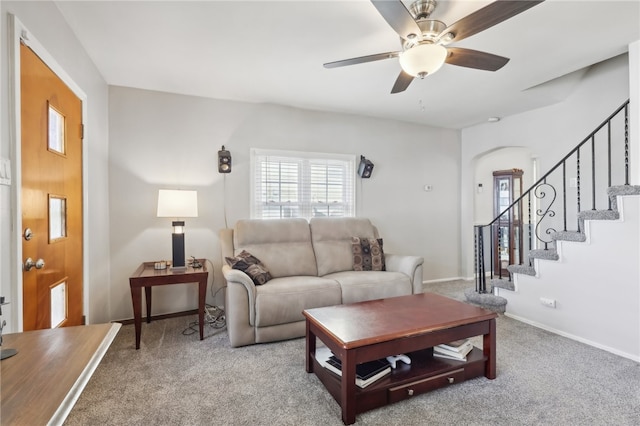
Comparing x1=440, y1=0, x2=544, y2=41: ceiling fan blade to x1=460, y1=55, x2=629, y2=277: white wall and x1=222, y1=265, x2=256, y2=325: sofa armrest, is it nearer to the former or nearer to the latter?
x1=222, y1=265, x2=256, y2=325: sofa armrest

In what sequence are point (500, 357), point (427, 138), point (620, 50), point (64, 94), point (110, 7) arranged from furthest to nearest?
1. point (427, 138)
2. point (620, 50)
3. point (500, 357)
4. point (64, 94)
5. point (110, 7)

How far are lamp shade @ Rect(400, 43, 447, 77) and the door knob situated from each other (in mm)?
2454

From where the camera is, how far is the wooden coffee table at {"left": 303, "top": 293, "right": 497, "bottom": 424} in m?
1.81

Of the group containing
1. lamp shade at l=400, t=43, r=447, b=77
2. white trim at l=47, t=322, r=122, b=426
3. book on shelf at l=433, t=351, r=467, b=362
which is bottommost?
book on shelf at l=433, t=351, r=467, b=362

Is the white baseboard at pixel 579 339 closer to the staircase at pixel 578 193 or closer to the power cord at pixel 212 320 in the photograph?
the staircase at pixel 578 193

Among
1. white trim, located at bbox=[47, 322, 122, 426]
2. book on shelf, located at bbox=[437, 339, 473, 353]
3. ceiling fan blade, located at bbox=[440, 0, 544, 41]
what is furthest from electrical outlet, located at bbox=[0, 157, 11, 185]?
book on shelf, located at bbox=[437, 339, 473, 353]

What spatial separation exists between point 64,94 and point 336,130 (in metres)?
2.99

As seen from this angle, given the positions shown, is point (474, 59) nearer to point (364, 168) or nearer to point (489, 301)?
point (364, 168)

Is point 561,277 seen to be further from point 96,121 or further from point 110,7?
point 96,121

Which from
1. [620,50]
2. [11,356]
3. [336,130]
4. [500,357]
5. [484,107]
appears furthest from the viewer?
[336,130]

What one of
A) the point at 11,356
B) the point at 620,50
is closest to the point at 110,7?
the point at 11,356

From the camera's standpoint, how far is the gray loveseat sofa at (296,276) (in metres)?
2.77

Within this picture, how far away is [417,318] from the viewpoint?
215 cm

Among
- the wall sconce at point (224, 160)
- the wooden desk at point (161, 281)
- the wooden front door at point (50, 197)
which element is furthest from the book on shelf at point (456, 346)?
the wall sconce at point (224, 160)
